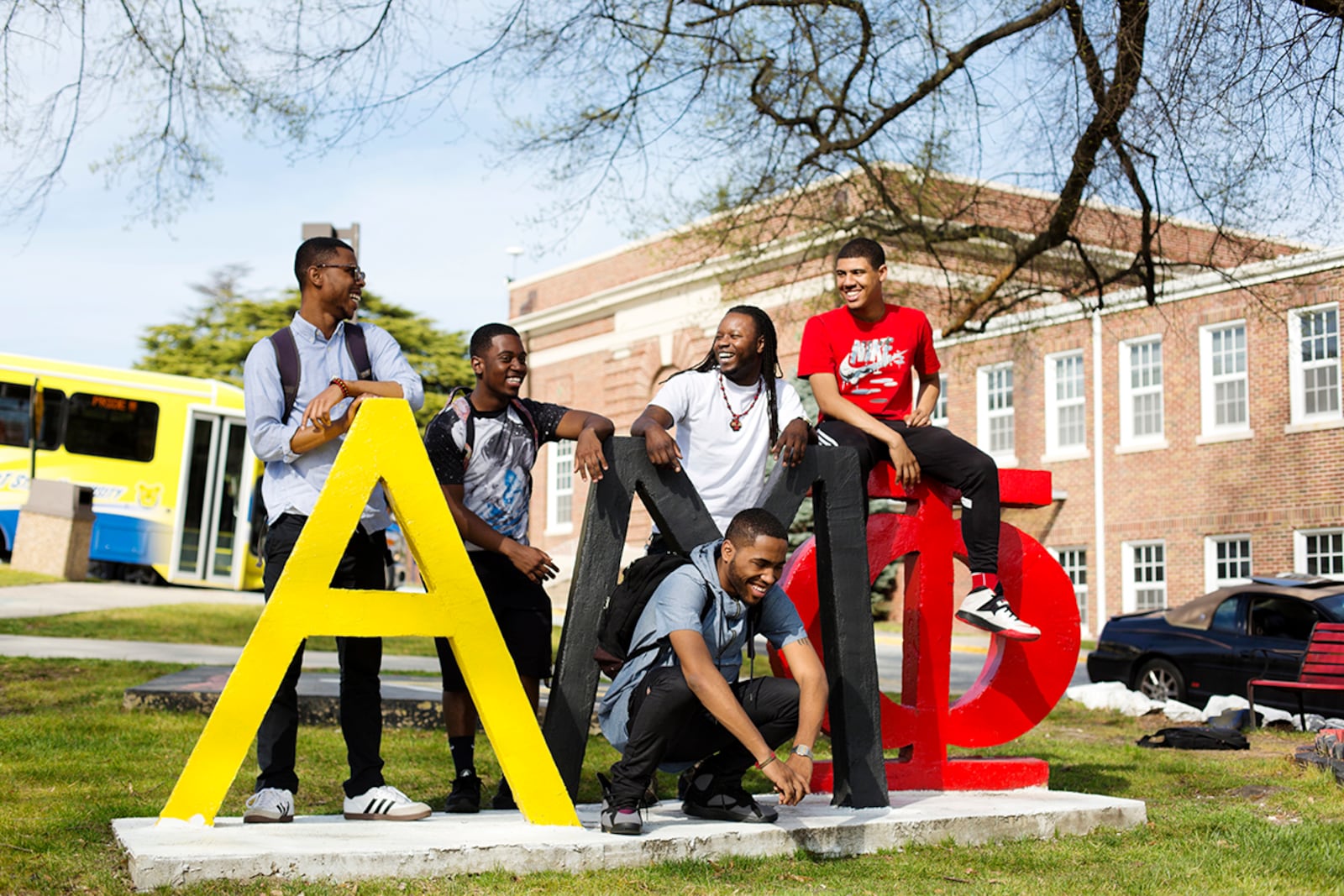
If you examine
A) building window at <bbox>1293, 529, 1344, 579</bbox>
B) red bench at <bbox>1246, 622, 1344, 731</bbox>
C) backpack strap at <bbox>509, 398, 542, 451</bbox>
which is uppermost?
building window at <bbox>1293, 529, 1344, 579</bbox>

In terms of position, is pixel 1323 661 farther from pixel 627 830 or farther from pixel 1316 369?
pixel 1316 369

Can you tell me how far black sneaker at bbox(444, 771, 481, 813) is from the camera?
5312 mm

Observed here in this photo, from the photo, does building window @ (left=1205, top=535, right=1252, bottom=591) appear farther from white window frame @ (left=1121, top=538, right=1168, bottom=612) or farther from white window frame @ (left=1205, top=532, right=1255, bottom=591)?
white window frame @ (left=1121, top=538, right=1168, bottom=612)

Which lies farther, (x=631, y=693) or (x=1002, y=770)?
(x=1002, y=770)

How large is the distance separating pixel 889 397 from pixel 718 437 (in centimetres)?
102

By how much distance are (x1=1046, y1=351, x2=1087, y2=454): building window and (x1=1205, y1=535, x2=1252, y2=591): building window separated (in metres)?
3.31

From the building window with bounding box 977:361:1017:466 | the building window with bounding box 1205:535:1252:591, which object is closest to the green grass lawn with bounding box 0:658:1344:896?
the building window with bounding box 1205:535:1252:591

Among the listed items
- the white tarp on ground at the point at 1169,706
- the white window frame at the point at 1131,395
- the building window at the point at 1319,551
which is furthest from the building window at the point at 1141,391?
the white tarp on ground at the point at 1169,706

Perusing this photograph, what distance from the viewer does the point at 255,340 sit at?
4919cm

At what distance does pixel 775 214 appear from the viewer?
43.5ft

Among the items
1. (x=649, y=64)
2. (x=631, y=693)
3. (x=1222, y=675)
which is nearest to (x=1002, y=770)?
(x=631, y=693)

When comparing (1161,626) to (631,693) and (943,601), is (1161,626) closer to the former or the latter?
(943,601)

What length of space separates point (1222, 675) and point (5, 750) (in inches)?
416

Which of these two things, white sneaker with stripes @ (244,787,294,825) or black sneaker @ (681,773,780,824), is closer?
white sneaker with stripes @ (244,787,294,825)
